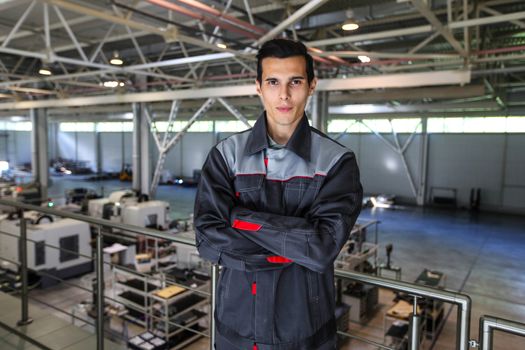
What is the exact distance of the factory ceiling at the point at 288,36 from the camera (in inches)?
313

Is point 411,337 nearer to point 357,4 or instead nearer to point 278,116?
point 278,116

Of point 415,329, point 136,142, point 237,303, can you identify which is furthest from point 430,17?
point 136,142

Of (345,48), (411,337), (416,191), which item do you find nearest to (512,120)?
(416,191)

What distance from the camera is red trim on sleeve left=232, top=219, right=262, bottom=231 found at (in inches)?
66.7

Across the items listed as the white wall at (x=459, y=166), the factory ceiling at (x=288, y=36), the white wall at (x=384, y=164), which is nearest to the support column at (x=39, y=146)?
the factory ceiling at (x=288, y=36)

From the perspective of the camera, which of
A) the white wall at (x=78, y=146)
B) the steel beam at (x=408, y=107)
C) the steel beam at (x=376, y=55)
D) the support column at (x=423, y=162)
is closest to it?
the steel beam at (x=376, y=55)

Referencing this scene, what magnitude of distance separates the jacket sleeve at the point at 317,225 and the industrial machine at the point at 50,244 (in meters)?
12.4

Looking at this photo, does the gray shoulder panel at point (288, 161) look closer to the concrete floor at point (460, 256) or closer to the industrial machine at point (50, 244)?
the concrete floor at point (460, 256)

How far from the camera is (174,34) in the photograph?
809 cm

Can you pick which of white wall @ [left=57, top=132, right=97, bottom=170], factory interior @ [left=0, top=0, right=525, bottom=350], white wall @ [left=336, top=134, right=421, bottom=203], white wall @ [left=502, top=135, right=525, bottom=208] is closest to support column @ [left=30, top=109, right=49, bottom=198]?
factory interior @ [left=0, top=0, right=525, bottom=350]

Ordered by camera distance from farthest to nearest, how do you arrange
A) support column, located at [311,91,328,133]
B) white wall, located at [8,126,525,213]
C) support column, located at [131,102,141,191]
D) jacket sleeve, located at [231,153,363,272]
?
white wall, located at [8,126,525,213] < support column, located at [131,102,141,191] < support column, located at [311,91,328,133] < jacket sleeve, located at [231,153,363,272]

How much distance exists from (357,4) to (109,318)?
32.6 feet

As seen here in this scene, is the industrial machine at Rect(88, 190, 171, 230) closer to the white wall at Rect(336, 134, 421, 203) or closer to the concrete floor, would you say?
the concrete floor

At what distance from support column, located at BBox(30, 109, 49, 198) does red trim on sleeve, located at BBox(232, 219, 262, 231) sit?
2470 cm
